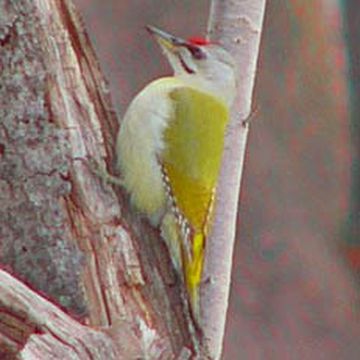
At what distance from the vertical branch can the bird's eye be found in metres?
0.05

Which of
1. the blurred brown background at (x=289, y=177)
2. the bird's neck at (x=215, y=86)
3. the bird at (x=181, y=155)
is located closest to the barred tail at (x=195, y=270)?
the bird at (x=181, y=155)

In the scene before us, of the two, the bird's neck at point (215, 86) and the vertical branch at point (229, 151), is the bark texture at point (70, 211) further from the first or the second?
the bird's neck at point (215, 86)

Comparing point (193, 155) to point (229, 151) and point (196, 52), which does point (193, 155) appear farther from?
point (196, 52)

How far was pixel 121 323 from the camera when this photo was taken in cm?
270

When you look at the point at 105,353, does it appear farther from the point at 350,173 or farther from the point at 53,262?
the point at 350,173

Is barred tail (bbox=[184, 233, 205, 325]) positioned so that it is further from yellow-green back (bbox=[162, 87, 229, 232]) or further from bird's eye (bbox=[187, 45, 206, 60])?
bird's eye (bbox=[187, 45, 206, 60])

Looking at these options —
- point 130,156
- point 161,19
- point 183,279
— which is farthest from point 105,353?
point 161,19

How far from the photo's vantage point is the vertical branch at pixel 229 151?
9.77 ft

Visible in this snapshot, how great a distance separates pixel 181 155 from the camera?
293cm

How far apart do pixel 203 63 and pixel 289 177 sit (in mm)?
2564

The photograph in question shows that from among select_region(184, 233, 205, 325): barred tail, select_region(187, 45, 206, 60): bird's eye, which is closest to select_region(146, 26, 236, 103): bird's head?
select_region(187, 45, 206, 60): bird's eye

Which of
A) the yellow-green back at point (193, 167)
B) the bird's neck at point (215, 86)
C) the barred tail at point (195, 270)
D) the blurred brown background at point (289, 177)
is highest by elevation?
the bird's neck at point (215, 86)

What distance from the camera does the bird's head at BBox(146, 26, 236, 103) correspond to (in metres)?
3.06

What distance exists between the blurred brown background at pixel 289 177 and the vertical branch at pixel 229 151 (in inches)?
89.4
